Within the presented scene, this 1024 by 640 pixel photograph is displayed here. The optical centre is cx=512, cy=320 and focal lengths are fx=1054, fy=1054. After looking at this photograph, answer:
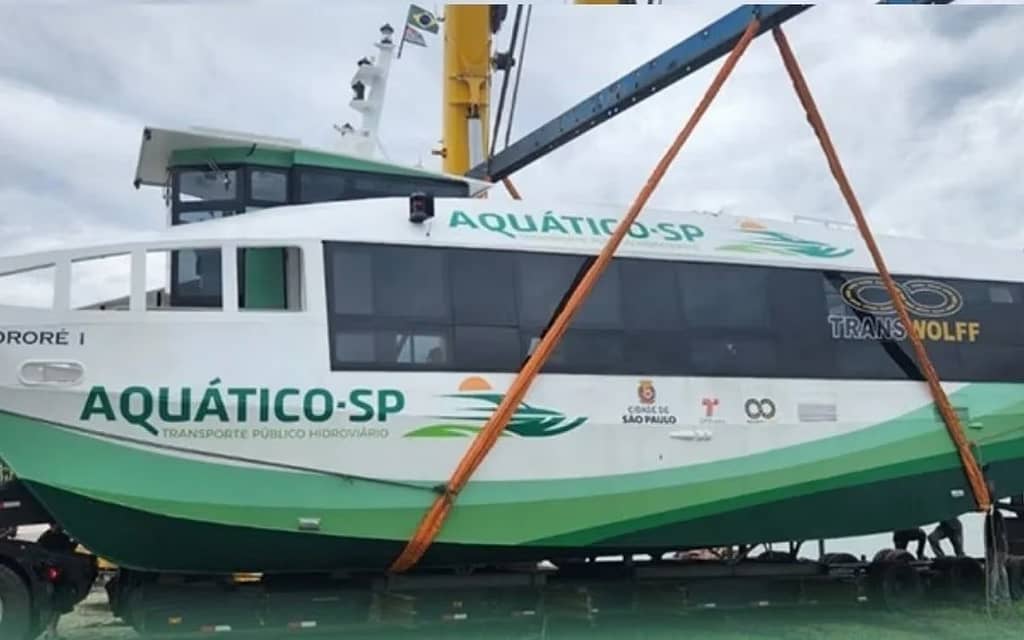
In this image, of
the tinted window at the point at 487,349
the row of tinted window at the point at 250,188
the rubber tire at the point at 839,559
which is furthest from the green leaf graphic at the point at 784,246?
the row of tinted window at the point at 250,188

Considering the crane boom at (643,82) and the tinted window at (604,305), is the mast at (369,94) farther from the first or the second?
the tinted window at (604,305)

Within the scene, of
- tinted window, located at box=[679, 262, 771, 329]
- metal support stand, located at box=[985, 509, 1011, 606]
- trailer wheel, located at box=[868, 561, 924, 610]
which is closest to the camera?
tinted window, located at box=[679, 262, 771, 329]

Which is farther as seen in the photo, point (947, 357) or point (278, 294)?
point (947, 357)

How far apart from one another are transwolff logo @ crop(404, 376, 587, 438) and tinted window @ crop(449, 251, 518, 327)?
55 cm

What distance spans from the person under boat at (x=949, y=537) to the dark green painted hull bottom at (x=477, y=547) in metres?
0.88

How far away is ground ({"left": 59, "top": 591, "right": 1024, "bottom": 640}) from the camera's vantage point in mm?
8852

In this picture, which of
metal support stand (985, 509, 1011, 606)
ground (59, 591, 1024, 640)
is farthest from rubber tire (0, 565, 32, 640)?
metal support stand (985, 509, 1011, 606)

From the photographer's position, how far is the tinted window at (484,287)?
343 inches

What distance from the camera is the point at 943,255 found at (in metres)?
10.8

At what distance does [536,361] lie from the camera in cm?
862

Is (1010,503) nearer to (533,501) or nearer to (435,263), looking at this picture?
(533,501)

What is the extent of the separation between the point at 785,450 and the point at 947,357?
2.24m

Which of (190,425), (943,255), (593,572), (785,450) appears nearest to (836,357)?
(785,450)

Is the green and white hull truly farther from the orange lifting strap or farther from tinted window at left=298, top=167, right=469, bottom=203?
tinted window at left=298, top=167, right=469, bottom=203
